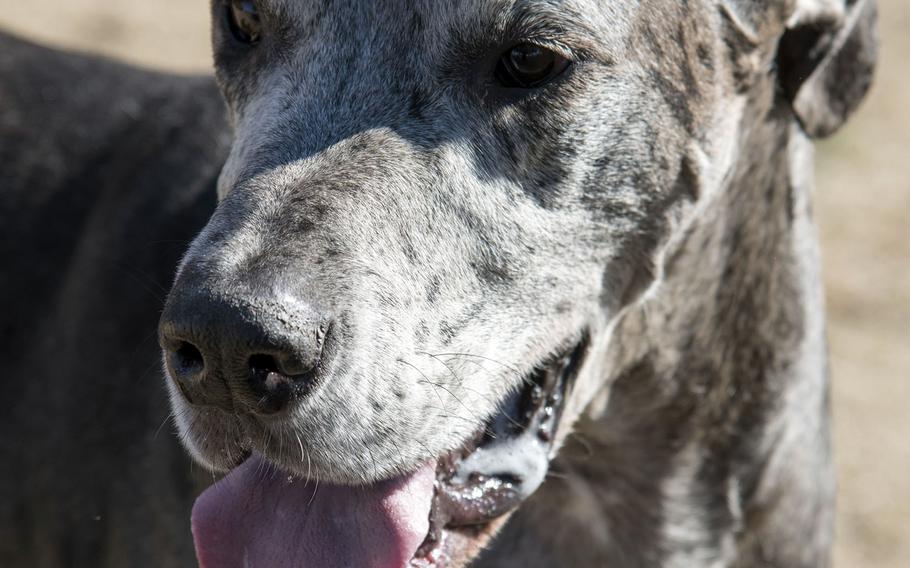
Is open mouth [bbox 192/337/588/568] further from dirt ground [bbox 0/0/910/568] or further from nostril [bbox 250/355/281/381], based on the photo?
dirt ground [bbox 0/0/910/568]

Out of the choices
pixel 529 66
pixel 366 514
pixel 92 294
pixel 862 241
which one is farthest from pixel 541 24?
pixel 862 241

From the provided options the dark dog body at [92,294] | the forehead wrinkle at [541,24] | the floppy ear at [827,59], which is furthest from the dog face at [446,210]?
the dark dog body at [92,294]

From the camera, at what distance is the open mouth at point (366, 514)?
2.45 m

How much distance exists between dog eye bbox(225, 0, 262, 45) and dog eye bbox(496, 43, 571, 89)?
22.7 inches

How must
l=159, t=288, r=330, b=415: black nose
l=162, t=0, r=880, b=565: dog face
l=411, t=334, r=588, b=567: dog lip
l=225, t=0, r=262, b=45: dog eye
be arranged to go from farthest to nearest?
l=225, t=0, r=262, b=45: dog eye → l=411, t=334, r=588, b=567: dog lip → l=162, t=0, r=880, b=565: dog face → l=159, t=288, r=330, b=415: black nose

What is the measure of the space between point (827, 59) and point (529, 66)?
89 centimetres

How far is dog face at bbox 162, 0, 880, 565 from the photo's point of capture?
2.24 metres

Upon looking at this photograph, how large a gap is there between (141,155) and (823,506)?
6.91 ft

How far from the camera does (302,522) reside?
246 cm

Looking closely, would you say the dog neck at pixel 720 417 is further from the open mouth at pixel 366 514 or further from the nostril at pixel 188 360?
the nostril at pixel 188 360

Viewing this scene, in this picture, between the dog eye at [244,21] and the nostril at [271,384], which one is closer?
the nostril at [271,384]

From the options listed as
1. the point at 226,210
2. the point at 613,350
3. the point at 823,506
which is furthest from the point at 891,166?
the point at 226,210

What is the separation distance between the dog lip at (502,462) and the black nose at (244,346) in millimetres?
544

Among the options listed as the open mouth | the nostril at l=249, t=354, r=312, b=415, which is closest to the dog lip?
the open mouth
